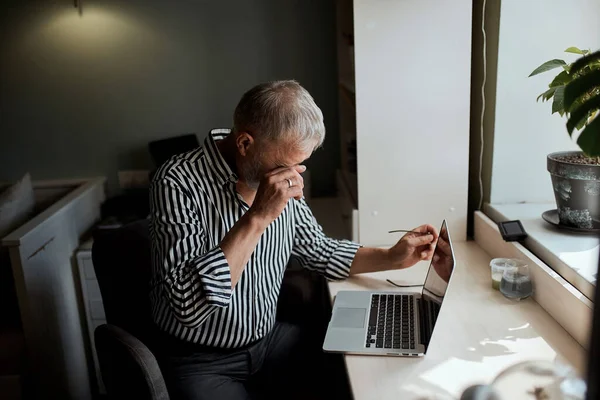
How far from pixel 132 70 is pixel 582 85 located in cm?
219

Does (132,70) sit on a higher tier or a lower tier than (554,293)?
higher

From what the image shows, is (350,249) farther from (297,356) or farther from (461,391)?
(461,391)

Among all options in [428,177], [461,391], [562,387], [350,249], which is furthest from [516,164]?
[562,387]

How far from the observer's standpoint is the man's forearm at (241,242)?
1.29 metres

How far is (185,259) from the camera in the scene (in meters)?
1.32

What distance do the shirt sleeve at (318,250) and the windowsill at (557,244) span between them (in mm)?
497

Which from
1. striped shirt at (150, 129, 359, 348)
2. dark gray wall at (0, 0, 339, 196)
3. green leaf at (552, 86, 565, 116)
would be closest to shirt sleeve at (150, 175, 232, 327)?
striped shirt at (150, 129, 359, 348)

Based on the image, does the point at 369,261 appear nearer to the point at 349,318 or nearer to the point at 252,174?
the point at 349,318

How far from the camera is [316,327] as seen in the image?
174 centimetres

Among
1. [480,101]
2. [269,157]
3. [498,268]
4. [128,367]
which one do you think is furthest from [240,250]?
[480,101]

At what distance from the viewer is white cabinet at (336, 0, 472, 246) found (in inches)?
68.4

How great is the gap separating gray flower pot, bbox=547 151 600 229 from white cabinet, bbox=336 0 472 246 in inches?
13.5

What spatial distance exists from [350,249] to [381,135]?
40 centimetres

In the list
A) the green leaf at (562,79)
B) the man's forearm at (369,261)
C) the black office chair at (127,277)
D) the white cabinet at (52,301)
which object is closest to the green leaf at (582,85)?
the green leaf at (562,79)
